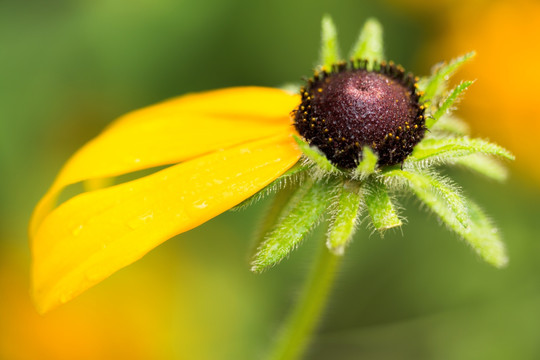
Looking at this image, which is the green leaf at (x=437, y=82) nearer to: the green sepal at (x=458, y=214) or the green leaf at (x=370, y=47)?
the green leaf at (x=370, y=47)

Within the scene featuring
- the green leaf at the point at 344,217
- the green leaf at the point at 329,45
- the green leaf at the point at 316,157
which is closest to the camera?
the green leaf at the point at 344,217

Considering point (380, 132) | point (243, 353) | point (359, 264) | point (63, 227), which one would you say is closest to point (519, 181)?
point (359, 264)

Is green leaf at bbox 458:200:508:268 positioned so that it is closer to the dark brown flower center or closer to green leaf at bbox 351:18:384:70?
the dark brown flower center

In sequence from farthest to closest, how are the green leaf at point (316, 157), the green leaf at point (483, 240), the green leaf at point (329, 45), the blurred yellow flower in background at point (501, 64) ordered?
the blurred yellow flower in background at point (501, 64)
the green leaf at point (329, 45)
the green leaf at point (483, 240)
the green leaf at point (316, 157)

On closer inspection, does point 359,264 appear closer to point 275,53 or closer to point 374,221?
point 275,53

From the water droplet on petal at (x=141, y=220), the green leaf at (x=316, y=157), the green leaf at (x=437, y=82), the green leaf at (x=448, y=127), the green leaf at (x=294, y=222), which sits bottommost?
the water droplet on petal at (x=141, y=220)

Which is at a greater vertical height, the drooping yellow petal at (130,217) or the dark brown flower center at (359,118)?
the dark brown flower center at (359,118)

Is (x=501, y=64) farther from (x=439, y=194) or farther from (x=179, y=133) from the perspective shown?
(x=179, y=133)

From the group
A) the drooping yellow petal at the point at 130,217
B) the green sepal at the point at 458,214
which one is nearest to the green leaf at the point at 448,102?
the green sepal at the point at 458,214
